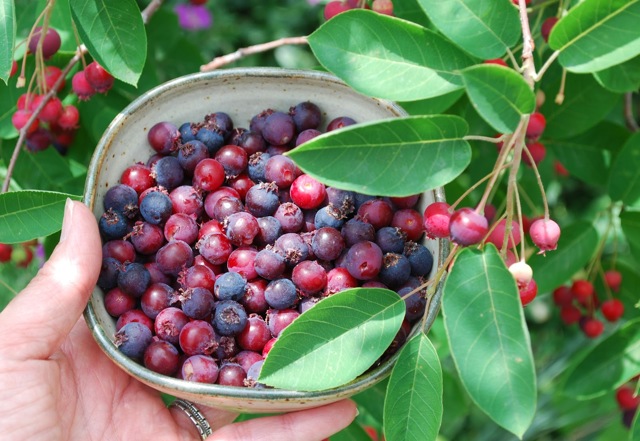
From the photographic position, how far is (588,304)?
1833mm

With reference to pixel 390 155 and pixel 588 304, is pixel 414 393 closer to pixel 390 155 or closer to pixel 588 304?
pixel 390 155

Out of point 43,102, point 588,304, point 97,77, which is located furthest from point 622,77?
point 43,102

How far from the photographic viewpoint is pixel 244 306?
138 cm

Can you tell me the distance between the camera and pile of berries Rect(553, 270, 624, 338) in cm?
177

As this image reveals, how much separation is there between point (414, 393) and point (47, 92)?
0.99m

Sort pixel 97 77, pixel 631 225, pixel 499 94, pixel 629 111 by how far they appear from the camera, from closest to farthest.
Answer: pixel 499 94 < pixel 97 77 < pixel 631 225 < pixel 629 111

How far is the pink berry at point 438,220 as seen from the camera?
3.69 feet

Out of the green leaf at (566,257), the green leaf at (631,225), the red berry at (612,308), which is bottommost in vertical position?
the red berry at (612,308)

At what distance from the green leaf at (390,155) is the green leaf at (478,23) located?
0.48 feet

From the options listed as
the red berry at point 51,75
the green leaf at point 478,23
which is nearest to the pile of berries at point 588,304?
the green leaf at point 478,23

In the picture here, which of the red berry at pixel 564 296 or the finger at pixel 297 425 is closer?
the finger at pixel 297 425

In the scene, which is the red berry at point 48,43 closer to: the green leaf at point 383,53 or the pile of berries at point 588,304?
the green leaf at point 383,53

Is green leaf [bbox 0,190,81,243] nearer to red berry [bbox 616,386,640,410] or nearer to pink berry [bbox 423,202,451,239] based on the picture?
pink berry [bbox 423,202,451,239]

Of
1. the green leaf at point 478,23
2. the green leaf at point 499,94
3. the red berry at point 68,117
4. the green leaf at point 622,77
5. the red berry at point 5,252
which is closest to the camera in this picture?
the green leaf at point 499,94
